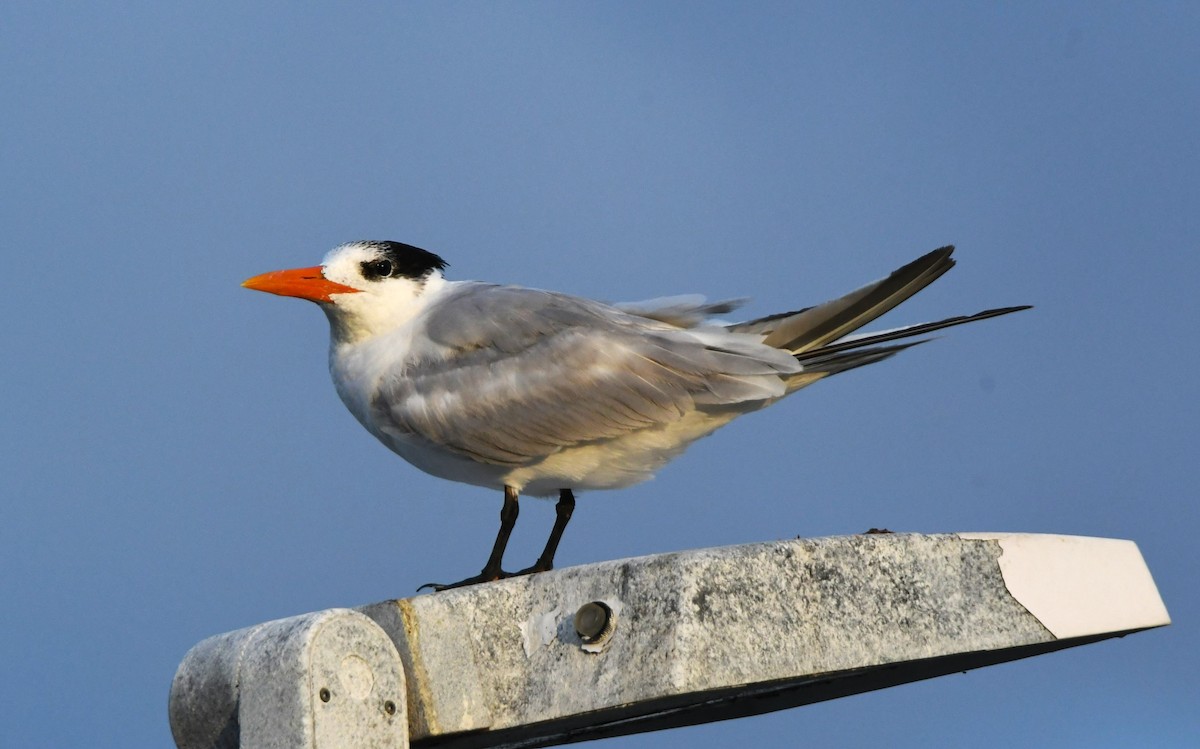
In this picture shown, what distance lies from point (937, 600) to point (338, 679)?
83.2 inches

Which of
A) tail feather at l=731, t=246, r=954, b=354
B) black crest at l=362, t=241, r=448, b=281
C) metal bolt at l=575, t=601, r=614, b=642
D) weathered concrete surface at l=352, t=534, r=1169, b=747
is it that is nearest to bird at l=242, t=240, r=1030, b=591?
tail feather at l=731, t=246, r=954, b=354

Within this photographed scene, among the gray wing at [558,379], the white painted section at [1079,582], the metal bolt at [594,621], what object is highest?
the gray wing at [558,379]

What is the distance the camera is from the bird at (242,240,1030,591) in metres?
7.15

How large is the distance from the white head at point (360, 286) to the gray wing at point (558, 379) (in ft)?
1.60

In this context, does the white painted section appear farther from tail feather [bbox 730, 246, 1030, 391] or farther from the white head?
the white head

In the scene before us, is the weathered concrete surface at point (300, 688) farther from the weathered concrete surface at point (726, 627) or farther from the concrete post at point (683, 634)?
the weathered concrete surface at point (726, 627)

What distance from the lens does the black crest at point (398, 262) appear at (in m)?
7.97

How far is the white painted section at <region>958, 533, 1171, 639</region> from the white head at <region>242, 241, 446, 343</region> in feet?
11.4

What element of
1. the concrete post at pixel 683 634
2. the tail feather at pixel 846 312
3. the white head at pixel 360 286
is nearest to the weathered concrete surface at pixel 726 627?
the concrete post at pixel 683 634

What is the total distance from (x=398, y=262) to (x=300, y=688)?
3355mm

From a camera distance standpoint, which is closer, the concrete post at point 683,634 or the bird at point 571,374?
the concrete post at point 683,634

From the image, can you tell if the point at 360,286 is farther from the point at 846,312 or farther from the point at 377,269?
the point at 846,312

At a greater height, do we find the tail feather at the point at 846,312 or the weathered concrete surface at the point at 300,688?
the tail feather at the point at 846,312

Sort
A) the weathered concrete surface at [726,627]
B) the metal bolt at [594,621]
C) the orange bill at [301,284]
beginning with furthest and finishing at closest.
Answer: the orange bill at [301,284]
the metal bolt at [594,621]
the weathered concrete surface at [726,627]
